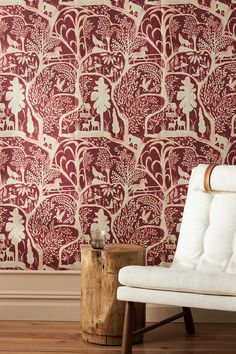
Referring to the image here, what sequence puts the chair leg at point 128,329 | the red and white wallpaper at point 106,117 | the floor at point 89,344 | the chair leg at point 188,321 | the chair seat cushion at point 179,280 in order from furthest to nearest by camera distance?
the red and white wallpaper at point 106,117, the chair leg at point 188,321, the floor at point 89,344, the chair leg at point 128,329, the chair seat cushion at point 179,280

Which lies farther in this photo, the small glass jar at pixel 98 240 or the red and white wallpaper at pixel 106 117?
the red and white wallpaper at pixel 106 117

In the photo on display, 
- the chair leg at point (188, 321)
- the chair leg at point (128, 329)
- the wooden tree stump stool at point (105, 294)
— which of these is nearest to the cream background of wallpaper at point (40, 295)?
the chair leg at point (188, 321)

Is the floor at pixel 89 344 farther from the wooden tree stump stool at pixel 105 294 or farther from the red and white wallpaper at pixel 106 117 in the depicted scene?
the red and white wallpaper at pixel 106 117

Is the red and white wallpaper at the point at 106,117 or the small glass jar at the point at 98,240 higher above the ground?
the red and white wallpaper at the point at 106,117

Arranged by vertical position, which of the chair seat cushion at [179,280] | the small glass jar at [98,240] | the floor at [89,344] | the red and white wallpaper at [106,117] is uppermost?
the red and white wallpaper at [106,117]

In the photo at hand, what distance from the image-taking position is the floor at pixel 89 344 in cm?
338

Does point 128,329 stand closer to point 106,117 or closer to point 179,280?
point 179,280

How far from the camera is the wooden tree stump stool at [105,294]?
11.4ft

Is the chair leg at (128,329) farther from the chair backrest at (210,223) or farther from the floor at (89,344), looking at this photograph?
the chair backrest at (210,223)

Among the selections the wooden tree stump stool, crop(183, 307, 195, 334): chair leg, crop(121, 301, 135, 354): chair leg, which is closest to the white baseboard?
the wooden tree stump stool

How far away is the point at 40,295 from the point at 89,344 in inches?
27.4

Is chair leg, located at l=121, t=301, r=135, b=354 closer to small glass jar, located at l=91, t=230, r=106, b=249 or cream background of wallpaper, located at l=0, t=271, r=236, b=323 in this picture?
small glass jar, located at l=91, t=230, r=106, b=249

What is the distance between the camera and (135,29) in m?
4.09

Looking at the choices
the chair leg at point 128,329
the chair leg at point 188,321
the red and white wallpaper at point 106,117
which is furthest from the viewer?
the red and white wallpaper at point 106,117
